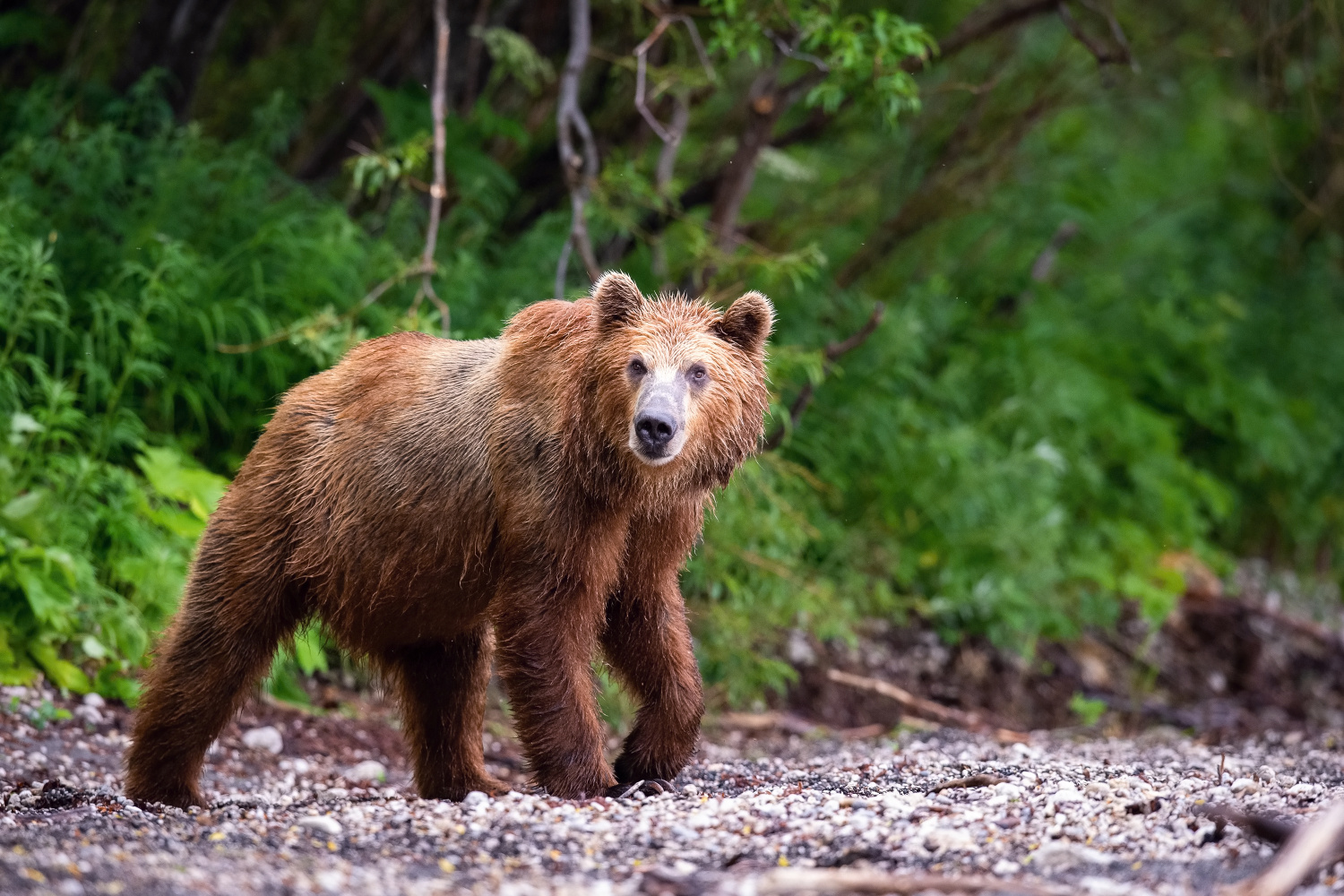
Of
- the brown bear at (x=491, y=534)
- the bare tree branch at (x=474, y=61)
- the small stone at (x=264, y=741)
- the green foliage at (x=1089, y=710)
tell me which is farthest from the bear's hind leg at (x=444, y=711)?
the bare tree branch at (x=474, y=61)

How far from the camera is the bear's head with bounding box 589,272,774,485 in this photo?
4.44 m

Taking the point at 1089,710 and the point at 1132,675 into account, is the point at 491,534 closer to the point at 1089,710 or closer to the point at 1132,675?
the point at 1089,710

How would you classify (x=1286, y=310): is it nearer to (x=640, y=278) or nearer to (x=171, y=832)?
(x=640, y=278)

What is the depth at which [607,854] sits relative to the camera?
3.62 m

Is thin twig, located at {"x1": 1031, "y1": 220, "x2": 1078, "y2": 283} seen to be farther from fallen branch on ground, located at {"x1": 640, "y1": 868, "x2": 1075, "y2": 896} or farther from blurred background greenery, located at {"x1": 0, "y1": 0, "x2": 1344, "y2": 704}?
fallen branch on ground, located at {"x1": 640, "y1": 868, "x2": 1075, "y2": 896}

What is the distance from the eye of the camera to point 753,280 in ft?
27.6

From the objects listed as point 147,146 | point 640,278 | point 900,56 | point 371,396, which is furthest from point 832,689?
point 147,146

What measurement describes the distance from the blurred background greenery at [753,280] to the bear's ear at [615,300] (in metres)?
2.21

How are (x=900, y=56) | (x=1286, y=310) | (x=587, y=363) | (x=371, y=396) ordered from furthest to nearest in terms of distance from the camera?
(x=1286, y=310)
(x=900, y=56)
(x=371, y=396)
(x=587, y=363)

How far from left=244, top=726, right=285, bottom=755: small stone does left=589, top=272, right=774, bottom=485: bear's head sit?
9.42ft

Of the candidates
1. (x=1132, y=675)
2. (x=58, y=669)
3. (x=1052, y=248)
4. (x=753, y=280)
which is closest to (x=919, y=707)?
(x=1132, y=675)

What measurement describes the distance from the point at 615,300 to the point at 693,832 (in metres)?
1.79

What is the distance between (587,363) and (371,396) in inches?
40.0

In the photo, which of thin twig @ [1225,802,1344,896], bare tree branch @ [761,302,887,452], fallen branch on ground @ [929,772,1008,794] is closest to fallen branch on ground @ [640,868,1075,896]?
thin twig @ [1225,802,1344,896]
